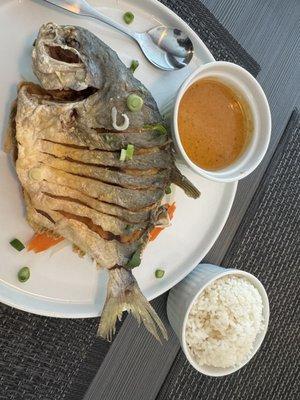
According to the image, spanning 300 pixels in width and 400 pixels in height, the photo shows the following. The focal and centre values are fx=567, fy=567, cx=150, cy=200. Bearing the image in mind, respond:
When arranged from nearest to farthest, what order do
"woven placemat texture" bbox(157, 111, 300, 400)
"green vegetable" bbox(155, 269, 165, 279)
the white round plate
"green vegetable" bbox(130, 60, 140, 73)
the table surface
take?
the white round plate
"green vegetable" bbox(130, 60, 140, 73)
"green vegetable" bbox(155, 269, 165, 279)
the table surface
"woven placemat texture" bbox(157, 111, 300, 400)

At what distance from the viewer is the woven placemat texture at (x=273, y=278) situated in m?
1.76

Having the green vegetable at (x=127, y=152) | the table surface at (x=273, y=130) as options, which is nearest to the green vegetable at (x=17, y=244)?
the green vegetable at (x=127, y=152)

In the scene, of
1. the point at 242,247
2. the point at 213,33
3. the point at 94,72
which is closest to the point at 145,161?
the point at 94,72

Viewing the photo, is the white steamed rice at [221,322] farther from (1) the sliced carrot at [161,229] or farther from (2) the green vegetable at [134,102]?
(2) the green vegetable at [134,102]

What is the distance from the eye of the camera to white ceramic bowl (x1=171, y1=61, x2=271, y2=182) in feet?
4.39

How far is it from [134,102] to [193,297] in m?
0.58

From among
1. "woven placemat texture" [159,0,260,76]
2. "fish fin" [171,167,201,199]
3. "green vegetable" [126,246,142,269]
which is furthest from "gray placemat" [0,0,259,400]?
"fish fin" [171,167,201,199]

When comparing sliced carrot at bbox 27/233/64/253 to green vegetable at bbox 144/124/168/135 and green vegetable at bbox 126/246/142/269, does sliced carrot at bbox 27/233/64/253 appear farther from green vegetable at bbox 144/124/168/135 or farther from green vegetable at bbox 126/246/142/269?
green vegetable at bbox 144/124/168/135

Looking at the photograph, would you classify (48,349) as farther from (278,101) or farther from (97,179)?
(278,101)

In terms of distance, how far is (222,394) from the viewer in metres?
1.81

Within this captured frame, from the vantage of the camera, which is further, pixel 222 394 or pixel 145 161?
pixel 222 394

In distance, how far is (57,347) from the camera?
1.52 m

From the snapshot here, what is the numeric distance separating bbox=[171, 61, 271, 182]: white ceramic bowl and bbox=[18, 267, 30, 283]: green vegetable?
1.54ft

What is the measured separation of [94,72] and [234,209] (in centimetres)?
74
